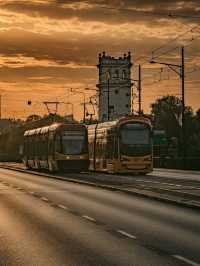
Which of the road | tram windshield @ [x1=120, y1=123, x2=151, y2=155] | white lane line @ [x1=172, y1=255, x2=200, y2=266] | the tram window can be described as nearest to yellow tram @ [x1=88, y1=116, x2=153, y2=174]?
tram windshield @ [x1=120, y1=123, x2=151, y2=155]

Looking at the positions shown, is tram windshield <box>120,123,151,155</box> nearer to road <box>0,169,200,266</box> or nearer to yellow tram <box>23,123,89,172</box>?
yellow tram <box>23,123,89,172</box>

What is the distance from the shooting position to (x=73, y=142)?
5478 centimetres

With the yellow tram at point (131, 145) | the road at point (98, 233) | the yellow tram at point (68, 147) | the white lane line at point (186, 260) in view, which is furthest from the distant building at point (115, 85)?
the white lane line at point (186, 260)

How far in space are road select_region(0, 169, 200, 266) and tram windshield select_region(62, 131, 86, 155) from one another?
1140 inches

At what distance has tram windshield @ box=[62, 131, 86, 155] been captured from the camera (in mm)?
54500

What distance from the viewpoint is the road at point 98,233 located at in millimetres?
11633

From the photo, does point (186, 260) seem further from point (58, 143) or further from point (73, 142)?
point (73, 142)

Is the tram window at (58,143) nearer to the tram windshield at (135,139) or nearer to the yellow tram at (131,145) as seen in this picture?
the yellow tram at (131,145)

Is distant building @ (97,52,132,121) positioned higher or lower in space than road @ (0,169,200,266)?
higher

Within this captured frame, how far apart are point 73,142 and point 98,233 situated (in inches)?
1558

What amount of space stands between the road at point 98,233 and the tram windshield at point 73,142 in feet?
95.0

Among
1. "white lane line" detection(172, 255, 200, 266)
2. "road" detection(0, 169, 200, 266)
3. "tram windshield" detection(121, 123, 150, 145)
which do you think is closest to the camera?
"white lane line" detection(172, 255, 200, 266)

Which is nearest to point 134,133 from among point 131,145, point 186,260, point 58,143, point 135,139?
point 135,139

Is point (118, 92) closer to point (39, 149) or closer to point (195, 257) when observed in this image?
point (39, 149)
